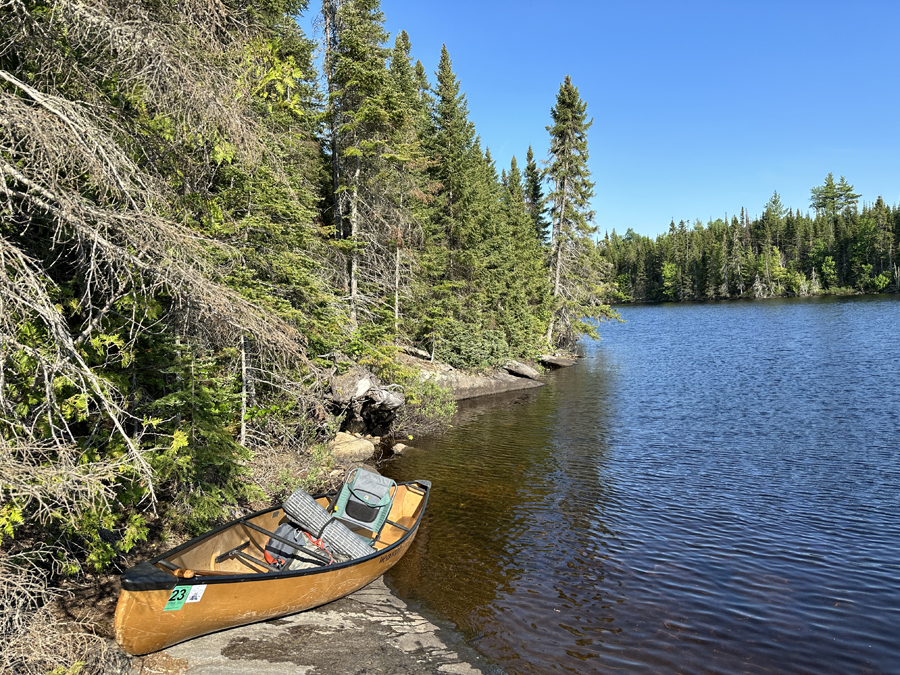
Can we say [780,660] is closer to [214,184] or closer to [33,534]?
[33,534]

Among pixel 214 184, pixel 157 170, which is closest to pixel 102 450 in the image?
pixel 157 170

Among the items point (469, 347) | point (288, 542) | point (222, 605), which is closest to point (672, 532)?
point (288, 542)

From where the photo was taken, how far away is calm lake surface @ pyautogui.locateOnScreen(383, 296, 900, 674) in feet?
24.8

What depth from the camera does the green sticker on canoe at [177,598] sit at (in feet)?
20.0

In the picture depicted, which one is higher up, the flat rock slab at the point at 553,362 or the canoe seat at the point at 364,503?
the flat rock slab at the point at 553,362

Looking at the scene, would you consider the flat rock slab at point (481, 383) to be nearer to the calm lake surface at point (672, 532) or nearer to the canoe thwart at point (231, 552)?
the calm lake surface at point (672, 532)

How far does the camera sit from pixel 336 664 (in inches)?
264

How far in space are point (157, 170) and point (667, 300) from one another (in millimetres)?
125584

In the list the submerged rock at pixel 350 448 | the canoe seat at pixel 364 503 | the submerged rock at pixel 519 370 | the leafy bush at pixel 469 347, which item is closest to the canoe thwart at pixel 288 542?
the canoe seat at pixel 364 503

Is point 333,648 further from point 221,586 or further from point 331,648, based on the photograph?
point 221,586

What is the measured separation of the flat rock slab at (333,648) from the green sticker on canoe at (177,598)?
0.73 m

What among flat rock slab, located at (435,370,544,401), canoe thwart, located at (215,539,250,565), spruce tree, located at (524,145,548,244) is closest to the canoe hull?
canoe thwart, located at (215,539,250,565)

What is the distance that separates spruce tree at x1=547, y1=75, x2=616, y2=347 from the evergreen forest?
20591 millimetres

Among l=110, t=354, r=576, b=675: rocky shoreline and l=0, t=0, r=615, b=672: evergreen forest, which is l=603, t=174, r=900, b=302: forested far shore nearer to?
l=0, t=0, r=615, b=672: evergreen forest
